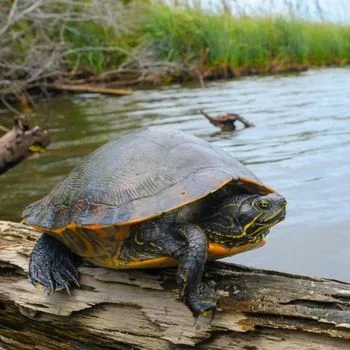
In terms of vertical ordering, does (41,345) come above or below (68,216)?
below

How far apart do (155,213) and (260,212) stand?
0.38m

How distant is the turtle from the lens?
2.24 meters

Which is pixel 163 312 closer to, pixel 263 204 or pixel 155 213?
pixel 155 213

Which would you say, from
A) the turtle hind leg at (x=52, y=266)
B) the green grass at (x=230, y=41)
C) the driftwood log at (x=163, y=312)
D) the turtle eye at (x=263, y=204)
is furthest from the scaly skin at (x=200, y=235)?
the green grass at (x=230, y=41)

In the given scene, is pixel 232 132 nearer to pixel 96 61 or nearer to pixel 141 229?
pixel 141 229

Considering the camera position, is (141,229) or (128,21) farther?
(128,21)

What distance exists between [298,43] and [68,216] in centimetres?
1304

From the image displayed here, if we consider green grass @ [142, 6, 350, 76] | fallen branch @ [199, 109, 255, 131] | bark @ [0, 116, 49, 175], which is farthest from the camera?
green grass @ [142, 6, 350, 76]

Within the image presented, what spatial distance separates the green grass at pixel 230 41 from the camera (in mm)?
14508

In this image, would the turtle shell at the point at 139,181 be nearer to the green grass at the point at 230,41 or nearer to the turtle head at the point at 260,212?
the turtle head at the point at 260,212

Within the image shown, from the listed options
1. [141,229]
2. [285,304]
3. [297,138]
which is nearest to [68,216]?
[141,229]

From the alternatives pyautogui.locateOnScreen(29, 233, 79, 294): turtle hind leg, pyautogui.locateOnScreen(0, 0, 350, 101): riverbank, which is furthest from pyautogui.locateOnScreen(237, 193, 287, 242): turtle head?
pyautogui.locateOnScreen(0, 0, 350, 101): riverbank

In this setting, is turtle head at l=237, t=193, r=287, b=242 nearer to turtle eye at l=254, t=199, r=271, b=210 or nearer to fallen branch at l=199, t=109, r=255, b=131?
turtle eye at l=254, t=199, r=271, b=210

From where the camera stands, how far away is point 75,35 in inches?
558
